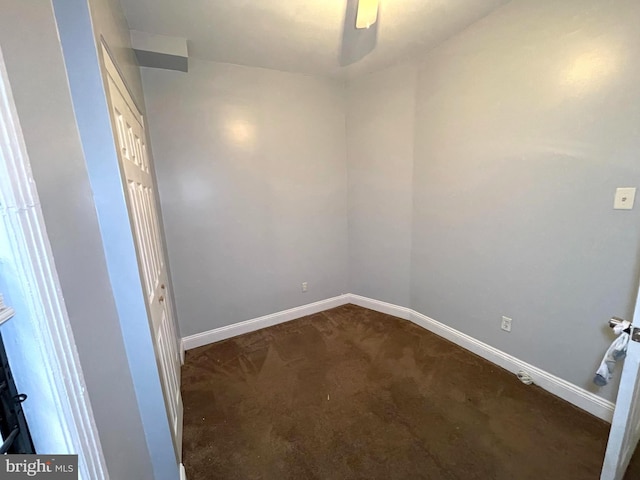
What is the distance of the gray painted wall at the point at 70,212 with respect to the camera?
611 millimetres

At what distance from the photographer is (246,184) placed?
8.39 ft

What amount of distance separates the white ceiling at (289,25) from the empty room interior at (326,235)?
0.06 ft

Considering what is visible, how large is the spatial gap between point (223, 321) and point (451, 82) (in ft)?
9.56

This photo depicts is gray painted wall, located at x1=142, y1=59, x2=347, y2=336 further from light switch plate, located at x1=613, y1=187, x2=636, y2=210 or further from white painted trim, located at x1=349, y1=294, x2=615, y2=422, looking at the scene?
light switch plate, located at x1=613, y1=187, x2=636, y2=210

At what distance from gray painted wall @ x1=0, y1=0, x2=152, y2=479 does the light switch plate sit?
2407 mm

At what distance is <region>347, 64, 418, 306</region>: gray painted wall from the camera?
2562mm

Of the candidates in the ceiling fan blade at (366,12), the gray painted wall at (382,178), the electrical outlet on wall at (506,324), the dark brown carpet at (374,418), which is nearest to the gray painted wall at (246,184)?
the gray painted wall at (382,178)

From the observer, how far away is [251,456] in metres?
1.49

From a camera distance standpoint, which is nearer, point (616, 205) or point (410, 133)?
point (616, 205)

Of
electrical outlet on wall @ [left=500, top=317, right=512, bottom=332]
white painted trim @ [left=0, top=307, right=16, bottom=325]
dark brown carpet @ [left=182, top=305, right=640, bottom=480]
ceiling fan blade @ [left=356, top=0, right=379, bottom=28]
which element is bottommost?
dark brown carpet @ [left=182, top=305, right=640, bottom=480]

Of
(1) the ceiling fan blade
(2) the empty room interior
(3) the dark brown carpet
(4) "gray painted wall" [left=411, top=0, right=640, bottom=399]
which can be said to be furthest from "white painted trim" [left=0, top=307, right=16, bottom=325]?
(4) "gray painted wall" [left=411, top=0, right=640, bottom=399]

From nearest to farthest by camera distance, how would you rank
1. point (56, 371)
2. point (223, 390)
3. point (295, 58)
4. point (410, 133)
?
point (56, 371) < point (223, 390) < point (295, 58) < point (410, 133)

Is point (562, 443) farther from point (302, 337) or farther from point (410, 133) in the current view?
point (410, 133)

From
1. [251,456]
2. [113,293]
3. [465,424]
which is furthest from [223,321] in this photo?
[465,424]
